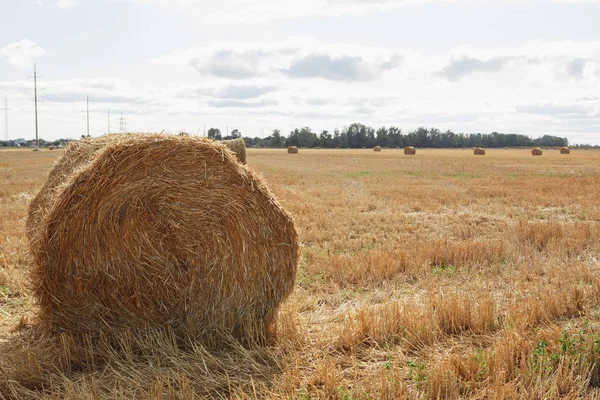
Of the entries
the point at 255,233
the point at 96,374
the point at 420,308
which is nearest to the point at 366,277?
the point at 420,308

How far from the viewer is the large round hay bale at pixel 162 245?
5207 mm

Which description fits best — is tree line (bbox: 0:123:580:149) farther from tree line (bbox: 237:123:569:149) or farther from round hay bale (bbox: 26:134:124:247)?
round hay bale (bbox: 26:134:124:247)

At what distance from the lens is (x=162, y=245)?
5.43 m

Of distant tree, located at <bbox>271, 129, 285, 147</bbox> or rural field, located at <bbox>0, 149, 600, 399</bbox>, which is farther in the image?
distant tree, located at <bbox>271, 129, 285, 147</bbox>

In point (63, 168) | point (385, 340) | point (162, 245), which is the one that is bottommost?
point (385, 340)

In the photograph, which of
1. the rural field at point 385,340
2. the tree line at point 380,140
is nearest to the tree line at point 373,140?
the tree line at point 380,140

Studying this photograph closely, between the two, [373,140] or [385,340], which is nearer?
[385,340]

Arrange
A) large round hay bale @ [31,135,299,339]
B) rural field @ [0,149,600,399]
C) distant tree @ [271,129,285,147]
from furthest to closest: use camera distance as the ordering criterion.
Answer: distant tree @ [271,129,285,147] → large round hay bale @ [31,135,299,339] → rural field @ [0,149,600,399]

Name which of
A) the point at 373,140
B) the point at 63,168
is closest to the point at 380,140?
the point at 373,140

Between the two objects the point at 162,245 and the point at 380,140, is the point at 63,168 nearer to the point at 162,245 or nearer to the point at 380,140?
the point at 162,245

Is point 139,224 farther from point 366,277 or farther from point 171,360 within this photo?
point 366,277

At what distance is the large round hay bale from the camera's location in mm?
5207

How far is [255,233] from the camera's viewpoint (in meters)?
5.61

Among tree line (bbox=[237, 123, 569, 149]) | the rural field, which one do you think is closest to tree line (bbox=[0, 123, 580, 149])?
tree line (bbox=[237, 123, 569, 149])
